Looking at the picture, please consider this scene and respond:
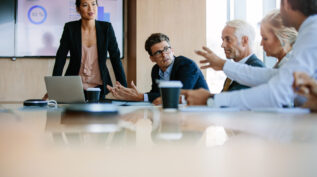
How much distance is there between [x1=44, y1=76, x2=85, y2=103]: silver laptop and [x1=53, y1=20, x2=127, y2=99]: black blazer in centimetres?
88

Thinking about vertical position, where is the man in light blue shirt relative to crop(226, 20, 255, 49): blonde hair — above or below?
below

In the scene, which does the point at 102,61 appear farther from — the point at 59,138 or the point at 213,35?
the point at 59,138

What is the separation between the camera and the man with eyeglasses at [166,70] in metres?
2.40

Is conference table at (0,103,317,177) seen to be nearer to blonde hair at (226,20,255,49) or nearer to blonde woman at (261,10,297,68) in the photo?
blonde woman at (261,10,297,68)

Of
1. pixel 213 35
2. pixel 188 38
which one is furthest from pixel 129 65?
pixel 213 35

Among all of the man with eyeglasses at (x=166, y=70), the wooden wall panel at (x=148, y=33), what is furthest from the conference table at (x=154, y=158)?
the wooden wall panel at (x=148, y=33)

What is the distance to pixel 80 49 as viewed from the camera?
306 cm

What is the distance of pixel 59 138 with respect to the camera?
45cm

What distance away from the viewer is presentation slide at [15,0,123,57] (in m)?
4.41

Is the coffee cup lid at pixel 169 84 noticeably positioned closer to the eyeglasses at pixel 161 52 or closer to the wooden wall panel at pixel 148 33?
the eyeglasses at pixel 161 52

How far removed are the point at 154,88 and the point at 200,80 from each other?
405 mm

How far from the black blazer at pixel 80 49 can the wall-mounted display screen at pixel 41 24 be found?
136 cm

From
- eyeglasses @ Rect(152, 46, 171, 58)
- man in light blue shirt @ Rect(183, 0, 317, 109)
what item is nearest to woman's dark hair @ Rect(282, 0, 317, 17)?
man in light blue shirt @ Rect(183, 0, 317, 109)

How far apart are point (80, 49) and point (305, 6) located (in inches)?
81.8
